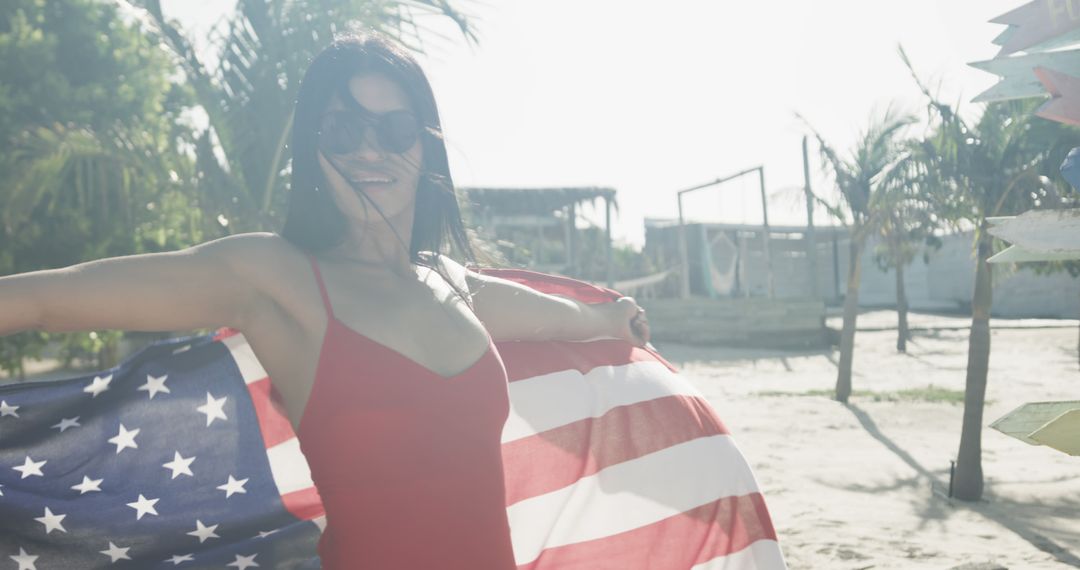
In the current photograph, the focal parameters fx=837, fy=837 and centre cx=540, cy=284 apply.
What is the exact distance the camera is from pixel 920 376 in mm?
13930

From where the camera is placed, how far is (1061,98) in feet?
4.28

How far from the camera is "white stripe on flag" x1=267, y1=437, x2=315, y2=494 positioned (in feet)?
7.00

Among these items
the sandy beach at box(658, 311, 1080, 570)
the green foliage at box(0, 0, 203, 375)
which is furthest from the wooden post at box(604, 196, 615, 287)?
the green foliage at box(0, 0, 203, 375)

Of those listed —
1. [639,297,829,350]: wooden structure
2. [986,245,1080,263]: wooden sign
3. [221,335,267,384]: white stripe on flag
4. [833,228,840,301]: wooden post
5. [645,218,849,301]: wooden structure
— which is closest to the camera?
[986,245,1080,263]: wooden sign

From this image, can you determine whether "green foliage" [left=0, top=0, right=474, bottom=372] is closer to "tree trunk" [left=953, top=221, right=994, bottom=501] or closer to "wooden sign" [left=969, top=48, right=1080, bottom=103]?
"tree trunk" [left=953, top=221, right=994, bottom=501]

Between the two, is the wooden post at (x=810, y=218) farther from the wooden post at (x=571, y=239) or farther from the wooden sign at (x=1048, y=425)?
the wooden sign at (x=1048, y=425)

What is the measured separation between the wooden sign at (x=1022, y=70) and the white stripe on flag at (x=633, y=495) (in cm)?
106

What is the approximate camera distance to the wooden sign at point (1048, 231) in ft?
4.39

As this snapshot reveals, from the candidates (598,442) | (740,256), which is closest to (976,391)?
(598,442)

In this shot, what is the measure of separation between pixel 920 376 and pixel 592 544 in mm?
13319

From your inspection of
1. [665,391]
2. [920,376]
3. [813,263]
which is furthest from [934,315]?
[665,391]

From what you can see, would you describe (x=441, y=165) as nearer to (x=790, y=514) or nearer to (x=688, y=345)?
(x=790, y=514)

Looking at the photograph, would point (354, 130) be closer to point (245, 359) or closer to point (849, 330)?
point (245, 359)

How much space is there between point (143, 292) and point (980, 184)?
6.28m
